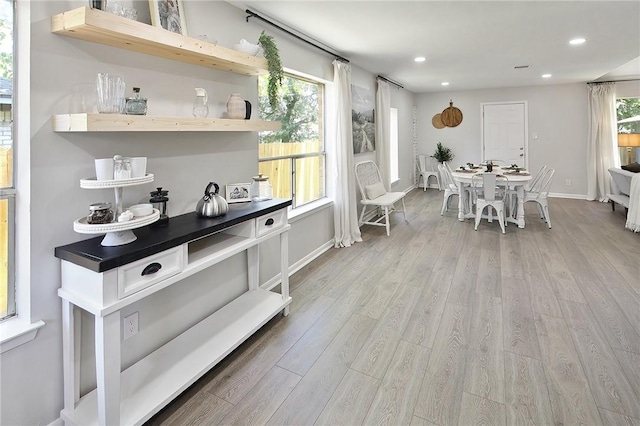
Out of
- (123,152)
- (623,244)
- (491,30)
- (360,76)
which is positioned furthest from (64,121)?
(623,244)

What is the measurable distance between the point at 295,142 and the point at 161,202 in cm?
205

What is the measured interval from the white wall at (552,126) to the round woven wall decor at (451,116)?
10 centimetres

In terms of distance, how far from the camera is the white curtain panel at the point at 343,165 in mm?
4176

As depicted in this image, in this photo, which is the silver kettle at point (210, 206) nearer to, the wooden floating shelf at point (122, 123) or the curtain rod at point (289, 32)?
the wooden floating shelf at point (122, 123)

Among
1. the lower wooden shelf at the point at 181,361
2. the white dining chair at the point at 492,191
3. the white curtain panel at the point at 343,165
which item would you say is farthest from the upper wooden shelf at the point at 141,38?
the white dining chair at the point at 492,191

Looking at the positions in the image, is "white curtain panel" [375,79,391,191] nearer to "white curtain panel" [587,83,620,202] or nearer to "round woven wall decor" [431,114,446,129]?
"round woven wall decor" [431,114,446,129]

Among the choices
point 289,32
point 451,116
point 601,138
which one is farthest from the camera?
point 451,116

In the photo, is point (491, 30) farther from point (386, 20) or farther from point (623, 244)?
point (623, 244)

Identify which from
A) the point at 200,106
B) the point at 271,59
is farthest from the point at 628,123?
the point at 200,106

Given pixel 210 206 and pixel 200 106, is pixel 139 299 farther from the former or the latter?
pixel 200 106

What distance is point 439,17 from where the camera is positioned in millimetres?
3057

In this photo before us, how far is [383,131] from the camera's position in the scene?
5.80 m

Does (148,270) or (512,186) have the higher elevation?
(512,186)

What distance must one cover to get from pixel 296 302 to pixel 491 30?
10.7 ft
